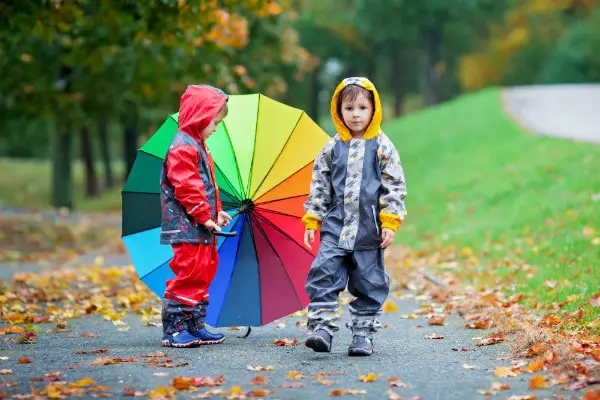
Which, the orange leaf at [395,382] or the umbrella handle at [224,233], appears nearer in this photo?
the orange leaf at [395,382]

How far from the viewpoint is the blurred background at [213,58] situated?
39.8ft

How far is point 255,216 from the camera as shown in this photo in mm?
6754

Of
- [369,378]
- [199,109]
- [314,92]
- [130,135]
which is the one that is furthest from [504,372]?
[314,92]

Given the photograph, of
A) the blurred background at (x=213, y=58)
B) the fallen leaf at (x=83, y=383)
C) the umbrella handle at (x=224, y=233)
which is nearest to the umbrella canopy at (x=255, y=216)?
the umbrella handle at (x=224, y=233)

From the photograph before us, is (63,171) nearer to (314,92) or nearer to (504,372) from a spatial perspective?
(504,372)

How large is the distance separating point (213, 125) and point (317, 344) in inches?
65.9

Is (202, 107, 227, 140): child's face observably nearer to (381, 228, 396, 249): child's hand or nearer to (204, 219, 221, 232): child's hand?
(204, 219, 221, 232): child's hand

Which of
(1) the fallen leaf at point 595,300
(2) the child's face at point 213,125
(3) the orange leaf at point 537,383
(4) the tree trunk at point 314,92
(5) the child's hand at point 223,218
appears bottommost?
(3) the orange leaf at point 537,383

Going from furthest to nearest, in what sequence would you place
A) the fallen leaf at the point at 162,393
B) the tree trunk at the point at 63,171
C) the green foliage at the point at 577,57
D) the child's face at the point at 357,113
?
1. the green foliage at the point at 577,57
2. the tree trunk at the point at 63,171
3. the child's face at the point at 357,113
4. the fallen leaf at the point at 162,393

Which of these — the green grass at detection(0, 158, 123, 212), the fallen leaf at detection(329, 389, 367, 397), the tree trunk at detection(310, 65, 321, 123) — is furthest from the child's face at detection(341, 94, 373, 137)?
the tree trunk at detection(310, 65, 321, 123)

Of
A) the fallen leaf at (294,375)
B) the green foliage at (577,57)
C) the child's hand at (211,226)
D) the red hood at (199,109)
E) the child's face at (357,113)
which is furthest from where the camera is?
the green foliage at (577,57)

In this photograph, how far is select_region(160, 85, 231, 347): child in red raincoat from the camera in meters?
6.35

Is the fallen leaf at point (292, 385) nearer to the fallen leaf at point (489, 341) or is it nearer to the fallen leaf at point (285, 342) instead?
the fallen leaf at point (285, 342)

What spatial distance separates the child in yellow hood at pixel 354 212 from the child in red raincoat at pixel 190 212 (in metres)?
0.72
